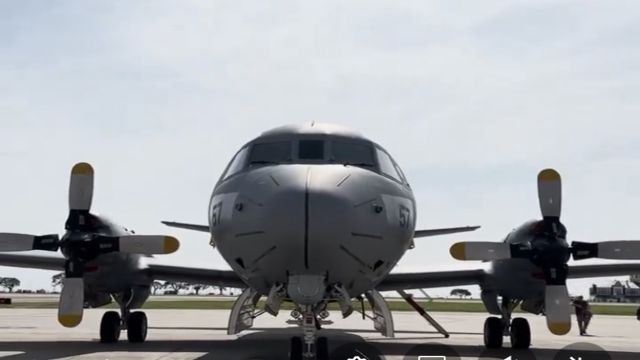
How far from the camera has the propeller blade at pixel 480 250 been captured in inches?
488

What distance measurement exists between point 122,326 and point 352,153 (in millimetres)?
7698

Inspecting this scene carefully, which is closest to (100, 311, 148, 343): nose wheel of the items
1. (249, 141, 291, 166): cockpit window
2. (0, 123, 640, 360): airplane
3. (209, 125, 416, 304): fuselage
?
(0, 123, 640, 360): airplane

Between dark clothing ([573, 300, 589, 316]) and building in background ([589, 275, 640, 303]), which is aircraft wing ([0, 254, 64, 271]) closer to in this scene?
dark clothing ([573, 300, 589, 316])

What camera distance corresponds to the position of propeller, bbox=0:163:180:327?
12.4 m

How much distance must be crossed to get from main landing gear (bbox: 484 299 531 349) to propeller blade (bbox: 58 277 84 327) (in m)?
8.14

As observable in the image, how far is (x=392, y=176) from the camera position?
1087cm

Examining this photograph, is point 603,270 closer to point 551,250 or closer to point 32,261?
point 551,250

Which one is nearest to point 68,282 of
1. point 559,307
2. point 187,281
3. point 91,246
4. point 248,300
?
point 91,246

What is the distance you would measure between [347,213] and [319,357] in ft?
7.39

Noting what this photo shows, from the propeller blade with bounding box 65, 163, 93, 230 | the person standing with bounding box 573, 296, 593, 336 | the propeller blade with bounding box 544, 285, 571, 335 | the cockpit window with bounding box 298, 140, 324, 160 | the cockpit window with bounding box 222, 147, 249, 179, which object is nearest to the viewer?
the cockpit window with bounding box 298, 140, 324, 160

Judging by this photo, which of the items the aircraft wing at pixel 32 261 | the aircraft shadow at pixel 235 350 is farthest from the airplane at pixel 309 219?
the aircraft wing at pixel 32 261

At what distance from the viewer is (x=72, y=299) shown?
12.4 metres

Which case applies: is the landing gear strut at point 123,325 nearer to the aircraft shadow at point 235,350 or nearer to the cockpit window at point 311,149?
the aircraft shadow at point 235,350

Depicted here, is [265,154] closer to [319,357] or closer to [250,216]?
[250,216]
